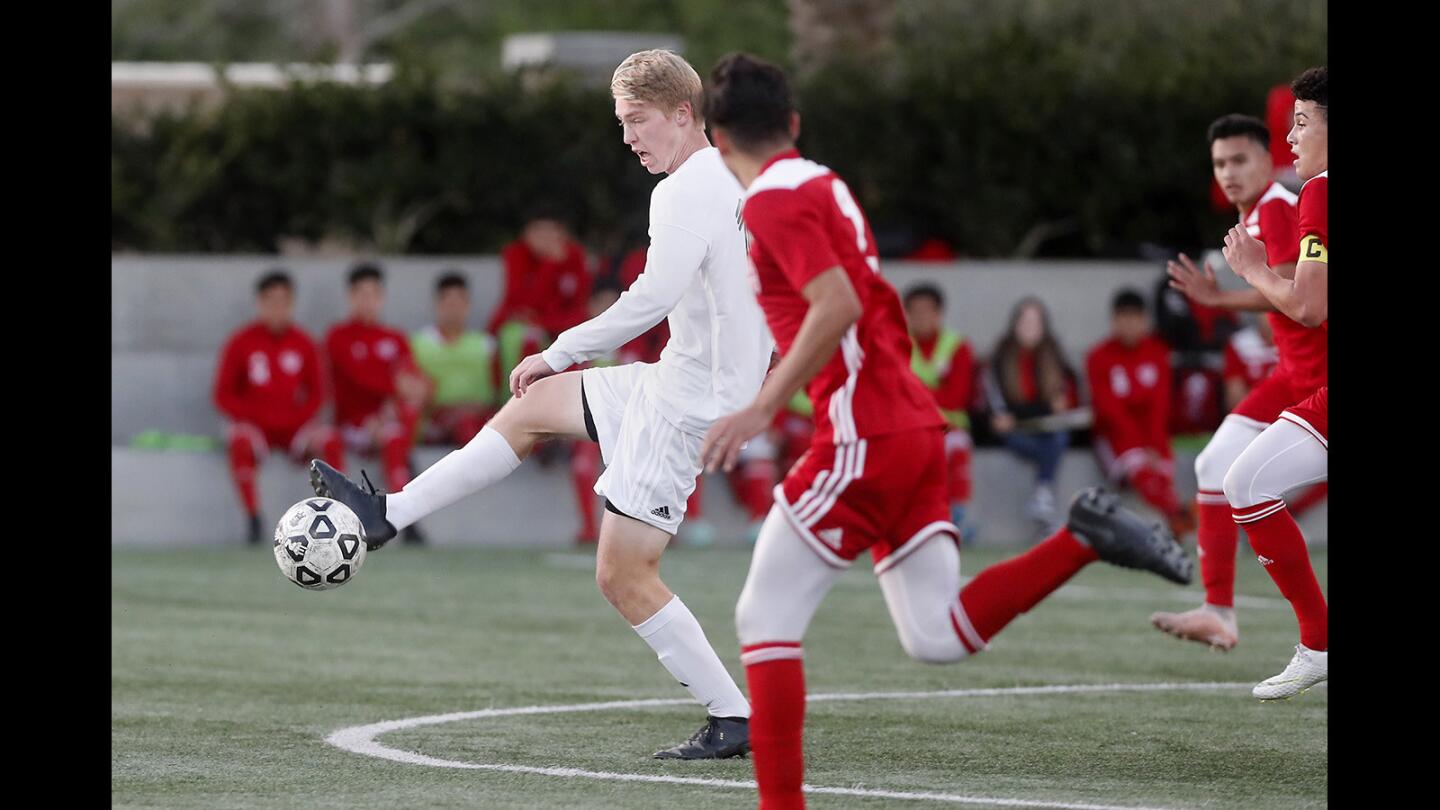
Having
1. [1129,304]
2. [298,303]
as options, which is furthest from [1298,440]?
[298,303]

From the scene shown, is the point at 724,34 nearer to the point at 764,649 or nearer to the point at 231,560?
the point at 231,560

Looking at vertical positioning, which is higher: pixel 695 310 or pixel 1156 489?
pixel 695 310

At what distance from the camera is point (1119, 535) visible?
5.90 metres

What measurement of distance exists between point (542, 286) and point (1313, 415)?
10303mm

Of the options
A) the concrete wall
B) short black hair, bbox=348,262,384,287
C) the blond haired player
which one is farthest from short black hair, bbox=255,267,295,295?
the blond haired player

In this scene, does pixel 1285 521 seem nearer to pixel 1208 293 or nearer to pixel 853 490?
pixel 1208 293

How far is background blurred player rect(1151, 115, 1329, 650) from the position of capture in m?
7.55

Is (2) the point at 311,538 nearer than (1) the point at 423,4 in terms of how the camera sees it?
Yes

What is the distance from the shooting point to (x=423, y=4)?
40.5m

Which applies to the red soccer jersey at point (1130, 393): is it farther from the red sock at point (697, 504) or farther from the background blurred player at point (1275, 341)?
the background blurred player at point (1275, 341)

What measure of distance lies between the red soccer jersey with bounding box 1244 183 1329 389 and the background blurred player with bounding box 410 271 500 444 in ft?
31.3
